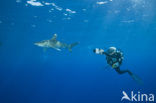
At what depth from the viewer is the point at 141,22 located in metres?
28.8

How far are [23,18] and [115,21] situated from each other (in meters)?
14.2

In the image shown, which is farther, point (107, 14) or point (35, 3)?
point (107, 14)

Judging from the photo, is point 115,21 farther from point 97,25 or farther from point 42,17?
point 42,17

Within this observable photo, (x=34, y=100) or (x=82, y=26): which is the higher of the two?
(x=82, y=26)

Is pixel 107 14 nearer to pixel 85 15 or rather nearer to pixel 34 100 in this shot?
pixel 85 15

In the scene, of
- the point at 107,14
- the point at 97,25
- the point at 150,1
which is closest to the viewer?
the point at 150,1

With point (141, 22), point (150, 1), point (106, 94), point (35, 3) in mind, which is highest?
point (35, 3)

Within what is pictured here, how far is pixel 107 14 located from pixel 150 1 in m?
5.96

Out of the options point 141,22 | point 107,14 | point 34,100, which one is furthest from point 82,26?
point 34,100

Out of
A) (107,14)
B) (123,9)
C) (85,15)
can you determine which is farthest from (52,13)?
(123,9)

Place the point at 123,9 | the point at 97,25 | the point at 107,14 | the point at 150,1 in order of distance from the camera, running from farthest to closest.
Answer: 1. the point at 97,25
2. the point at 107,14
3. the point at 123,9
4. the point at 150,1

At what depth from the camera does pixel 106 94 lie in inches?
1096

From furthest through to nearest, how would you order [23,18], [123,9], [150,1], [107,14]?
[23,18]
[107,14]
[123,9]
[150,1]

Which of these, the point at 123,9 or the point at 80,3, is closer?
the point at 80,3
